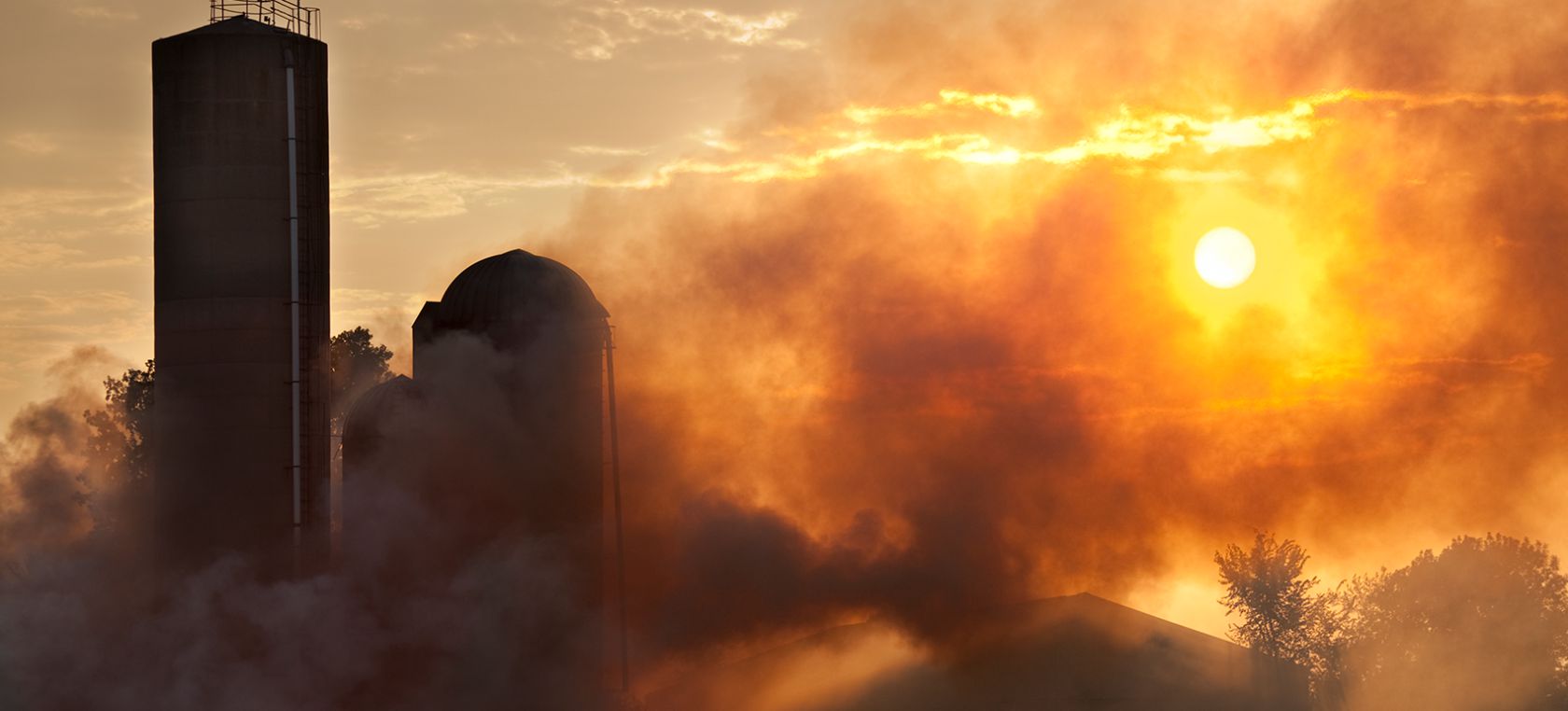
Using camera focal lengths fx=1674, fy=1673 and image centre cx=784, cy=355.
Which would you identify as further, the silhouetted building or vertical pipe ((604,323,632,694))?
the silhouetted building

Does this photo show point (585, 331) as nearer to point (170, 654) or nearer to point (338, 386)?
point (170, 654)

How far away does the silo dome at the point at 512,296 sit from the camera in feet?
155

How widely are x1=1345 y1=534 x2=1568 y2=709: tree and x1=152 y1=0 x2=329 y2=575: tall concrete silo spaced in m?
50.7

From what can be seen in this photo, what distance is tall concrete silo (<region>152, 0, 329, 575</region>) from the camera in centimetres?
4222

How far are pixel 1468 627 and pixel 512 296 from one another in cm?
5207

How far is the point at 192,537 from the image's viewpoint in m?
42.1

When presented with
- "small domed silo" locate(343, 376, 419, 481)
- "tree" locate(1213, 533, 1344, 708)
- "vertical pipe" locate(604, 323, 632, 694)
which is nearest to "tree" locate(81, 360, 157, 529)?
"small domed silo" locate(343, 376, 419, 481)

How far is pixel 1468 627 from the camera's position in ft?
256

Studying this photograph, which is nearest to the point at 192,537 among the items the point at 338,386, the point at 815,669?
the point at 815,669

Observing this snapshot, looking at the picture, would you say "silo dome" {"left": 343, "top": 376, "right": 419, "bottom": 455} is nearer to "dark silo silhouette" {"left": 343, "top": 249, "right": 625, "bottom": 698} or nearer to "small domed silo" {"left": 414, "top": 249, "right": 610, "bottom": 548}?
"dark silo silhouette" {"left": 343, "top": 249, "right": 625, "bottom": 698}

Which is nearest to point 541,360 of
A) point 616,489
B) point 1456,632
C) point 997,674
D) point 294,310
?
point 616,489

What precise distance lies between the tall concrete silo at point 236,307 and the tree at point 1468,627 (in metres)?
50.7

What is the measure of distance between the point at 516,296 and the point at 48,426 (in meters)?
13.9

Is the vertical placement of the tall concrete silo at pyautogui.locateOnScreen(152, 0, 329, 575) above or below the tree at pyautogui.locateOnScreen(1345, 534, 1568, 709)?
above
